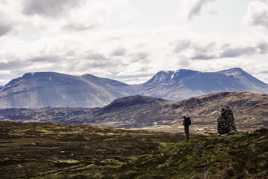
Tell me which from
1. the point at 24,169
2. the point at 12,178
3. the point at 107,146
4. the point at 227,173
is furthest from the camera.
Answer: the point at 107,146

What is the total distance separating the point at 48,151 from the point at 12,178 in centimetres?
5973

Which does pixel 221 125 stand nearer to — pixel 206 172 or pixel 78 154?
pixel 78 154

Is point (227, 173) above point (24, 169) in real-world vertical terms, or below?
above

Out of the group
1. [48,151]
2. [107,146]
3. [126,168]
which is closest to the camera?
[126,168]

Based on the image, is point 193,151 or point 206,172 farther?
point 193,151

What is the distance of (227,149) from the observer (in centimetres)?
5053

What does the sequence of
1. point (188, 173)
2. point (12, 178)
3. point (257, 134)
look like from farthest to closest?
point (12, 178), point (257, 134), point (188, 173)

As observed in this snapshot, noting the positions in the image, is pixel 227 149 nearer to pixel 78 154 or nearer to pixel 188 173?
pixel 188 173

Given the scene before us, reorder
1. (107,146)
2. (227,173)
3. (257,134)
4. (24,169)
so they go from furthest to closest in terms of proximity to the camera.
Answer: (107,146)
(24,169)
(257,134)
(227,173)

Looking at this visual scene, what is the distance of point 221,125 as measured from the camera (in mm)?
106062

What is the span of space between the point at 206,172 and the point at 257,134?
15.0m

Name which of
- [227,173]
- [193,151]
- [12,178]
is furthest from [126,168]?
[12,178]

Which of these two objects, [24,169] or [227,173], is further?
[24,169]

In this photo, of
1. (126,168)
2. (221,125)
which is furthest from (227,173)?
(221,125)
